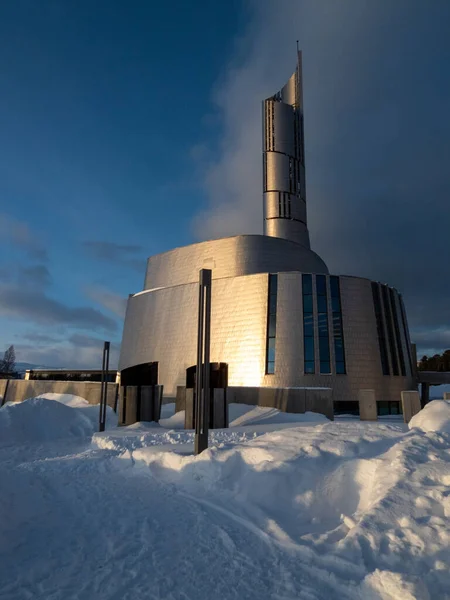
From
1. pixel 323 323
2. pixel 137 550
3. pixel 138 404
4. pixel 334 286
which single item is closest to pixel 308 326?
pixel 323 323

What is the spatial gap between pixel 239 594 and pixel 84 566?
174 centimetres

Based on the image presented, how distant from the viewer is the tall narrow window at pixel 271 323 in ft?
96.8

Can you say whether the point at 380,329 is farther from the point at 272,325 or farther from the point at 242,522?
the point at 242,522

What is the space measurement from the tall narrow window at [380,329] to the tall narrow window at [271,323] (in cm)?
827

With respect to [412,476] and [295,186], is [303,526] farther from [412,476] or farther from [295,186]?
[295,186]

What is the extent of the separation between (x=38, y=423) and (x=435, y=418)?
46.7 feet

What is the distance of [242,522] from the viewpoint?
218 inches

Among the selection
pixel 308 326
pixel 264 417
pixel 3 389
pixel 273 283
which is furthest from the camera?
pixel 3 389

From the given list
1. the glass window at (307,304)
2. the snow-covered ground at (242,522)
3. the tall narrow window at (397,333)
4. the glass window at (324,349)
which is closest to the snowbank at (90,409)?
the snow-covered ground at (242,522)

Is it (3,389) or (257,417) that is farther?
(3,389)

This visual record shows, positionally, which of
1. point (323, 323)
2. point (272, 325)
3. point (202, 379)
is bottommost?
point (202, 379)

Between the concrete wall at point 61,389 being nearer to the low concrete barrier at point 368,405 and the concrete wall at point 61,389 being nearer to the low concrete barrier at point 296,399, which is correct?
the low concrete barrier at point 296,399

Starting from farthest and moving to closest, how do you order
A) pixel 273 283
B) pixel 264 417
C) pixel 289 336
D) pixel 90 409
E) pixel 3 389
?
1. pixel 3 389
2. pixel 273 283
3. pixel 289 336
4. pixel 90 409
5. pixel 264 417

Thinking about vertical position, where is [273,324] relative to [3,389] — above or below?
above
